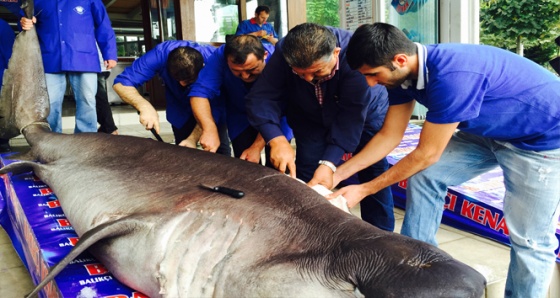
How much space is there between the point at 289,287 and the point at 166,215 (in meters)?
0.71

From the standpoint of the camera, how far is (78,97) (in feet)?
18.0

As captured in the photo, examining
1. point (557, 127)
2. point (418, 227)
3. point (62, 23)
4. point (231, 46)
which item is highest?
point (62, 23)

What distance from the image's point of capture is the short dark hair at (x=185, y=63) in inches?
152

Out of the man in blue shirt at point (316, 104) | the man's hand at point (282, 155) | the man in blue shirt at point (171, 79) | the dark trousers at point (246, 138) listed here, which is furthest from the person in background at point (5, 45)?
the man's hand at point (282, 155)

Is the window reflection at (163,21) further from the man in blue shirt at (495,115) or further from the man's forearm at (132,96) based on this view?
the man in blue shirt at (495,115)

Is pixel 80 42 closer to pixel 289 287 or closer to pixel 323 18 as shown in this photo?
pixel 289 287

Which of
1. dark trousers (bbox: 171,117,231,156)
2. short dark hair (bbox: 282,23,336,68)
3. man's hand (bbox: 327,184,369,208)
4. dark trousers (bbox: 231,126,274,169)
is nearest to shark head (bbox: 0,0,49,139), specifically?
dark trousers (bbox: 171,117,231,156)

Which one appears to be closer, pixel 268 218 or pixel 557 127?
pixel 268 218

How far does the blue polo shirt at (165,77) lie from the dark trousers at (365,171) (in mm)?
1149

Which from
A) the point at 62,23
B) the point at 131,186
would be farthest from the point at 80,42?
the point at 131,186

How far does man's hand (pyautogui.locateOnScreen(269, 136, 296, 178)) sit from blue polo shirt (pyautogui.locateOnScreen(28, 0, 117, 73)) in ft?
10.8

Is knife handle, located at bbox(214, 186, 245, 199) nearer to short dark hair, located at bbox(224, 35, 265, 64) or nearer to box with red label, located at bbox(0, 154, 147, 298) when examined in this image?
box with red label, located at bbox(0, 154, 147, 298)

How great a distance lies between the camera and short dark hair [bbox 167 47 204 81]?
12.7 ft

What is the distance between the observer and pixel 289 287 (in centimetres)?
144
